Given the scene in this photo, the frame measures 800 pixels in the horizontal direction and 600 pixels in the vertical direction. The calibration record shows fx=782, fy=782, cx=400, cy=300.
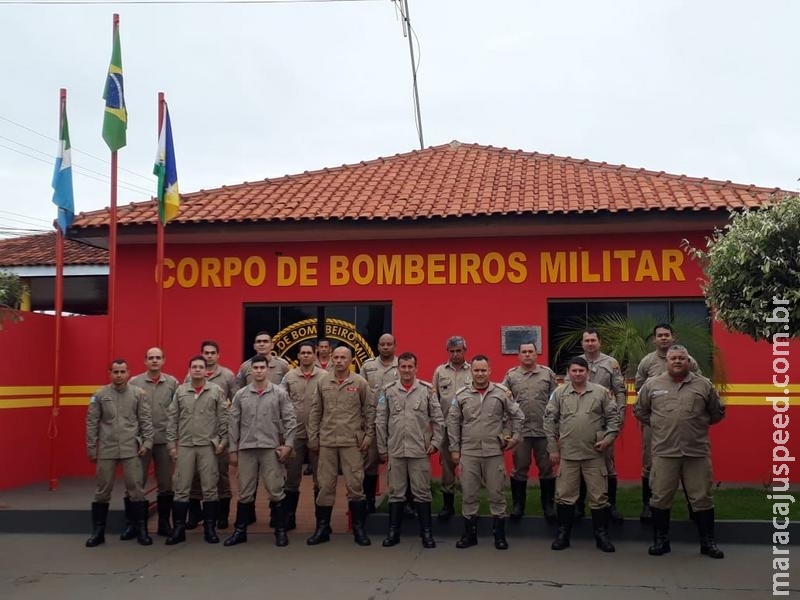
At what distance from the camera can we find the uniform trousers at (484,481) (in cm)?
726

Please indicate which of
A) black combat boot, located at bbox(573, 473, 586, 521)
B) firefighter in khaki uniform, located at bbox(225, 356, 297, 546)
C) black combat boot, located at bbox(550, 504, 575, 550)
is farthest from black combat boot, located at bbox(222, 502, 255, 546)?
black combat boot, located at bbox(573, 473, 586, 521)

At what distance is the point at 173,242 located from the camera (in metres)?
11.1

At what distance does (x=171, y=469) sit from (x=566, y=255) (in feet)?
18.3

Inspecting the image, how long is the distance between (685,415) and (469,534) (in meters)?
2.26

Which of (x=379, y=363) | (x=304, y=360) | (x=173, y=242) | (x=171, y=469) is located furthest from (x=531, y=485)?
(x=173, y=242)

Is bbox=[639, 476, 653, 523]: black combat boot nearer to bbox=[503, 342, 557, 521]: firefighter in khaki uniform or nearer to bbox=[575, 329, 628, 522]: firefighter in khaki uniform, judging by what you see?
bbox=[575, 329, 628, 522]: firefighter in khaki uniform

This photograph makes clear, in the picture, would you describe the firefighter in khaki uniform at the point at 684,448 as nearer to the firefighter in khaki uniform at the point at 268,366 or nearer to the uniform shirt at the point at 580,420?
the uniform shirt at the point at 580,420

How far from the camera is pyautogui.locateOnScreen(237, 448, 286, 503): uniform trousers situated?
7.56 m

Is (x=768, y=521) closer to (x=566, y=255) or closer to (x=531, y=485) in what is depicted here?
(x=531, y=485)

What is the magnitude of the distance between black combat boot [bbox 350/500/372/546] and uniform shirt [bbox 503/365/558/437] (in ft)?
5.75

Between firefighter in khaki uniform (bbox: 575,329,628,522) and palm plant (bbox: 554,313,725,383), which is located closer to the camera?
firefighter in khaki uniform (bbox: 575,329,628,522)

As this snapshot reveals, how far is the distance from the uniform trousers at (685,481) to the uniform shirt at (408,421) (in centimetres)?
204

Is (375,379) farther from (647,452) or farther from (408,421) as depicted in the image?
(647,452)

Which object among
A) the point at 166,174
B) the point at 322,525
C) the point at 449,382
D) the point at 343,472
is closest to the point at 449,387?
the point at 449,382
